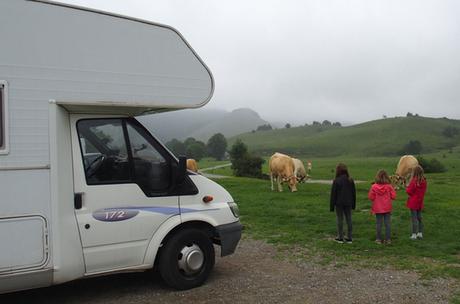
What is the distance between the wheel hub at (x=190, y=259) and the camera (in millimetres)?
7145

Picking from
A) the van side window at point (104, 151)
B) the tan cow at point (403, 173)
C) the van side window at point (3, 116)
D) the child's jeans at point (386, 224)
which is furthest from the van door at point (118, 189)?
the tan cow at point (403, 173)

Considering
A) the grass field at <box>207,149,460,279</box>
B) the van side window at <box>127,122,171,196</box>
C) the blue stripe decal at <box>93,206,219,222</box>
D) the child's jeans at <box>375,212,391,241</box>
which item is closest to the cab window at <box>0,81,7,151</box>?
the blue stripe decal at <box>93,206,219,222</box>

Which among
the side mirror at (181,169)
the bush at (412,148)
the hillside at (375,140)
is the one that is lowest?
the side mirror at (181,169)

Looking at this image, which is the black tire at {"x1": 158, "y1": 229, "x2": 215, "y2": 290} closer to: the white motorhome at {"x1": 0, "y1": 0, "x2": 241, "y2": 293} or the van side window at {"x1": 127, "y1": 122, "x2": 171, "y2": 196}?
the white motorhome at {"x1": 0, "y1": 0, "x2": 241, "y2": 293}

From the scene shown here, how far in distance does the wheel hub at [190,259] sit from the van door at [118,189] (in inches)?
24.4

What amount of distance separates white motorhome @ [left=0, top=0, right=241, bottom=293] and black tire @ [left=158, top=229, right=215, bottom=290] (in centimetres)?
2

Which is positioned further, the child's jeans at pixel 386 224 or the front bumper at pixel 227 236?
the child's jeans at pixel 386 224

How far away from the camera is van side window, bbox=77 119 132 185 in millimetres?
6535

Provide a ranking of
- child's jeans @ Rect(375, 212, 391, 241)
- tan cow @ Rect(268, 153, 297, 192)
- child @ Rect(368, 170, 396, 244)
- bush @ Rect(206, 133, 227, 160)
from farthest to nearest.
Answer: bush @ Rect(206, 133, 227, 160)
tan cow @ Rect(268, 153, 297, 192)
child's jeans @ Rect(375, 212, 391, 241)
child @ Rect(368, 170, 396, 244)

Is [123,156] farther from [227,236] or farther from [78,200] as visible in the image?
[227,236]

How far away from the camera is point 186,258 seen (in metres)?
7.14

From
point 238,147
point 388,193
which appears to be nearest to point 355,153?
point 238,147

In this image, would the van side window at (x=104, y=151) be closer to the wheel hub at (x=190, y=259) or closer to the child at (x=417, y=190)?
the wheel hub at (x=190, y=259)

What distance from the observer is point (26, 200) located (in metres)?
5.77
